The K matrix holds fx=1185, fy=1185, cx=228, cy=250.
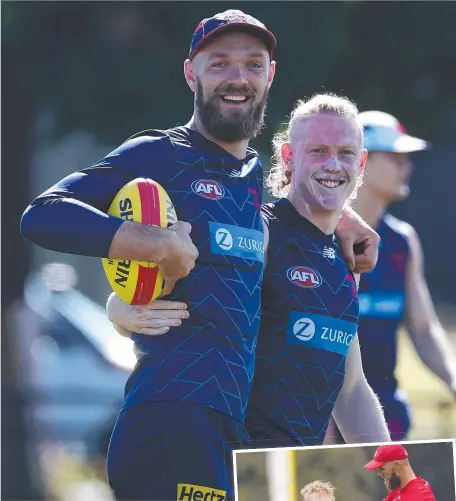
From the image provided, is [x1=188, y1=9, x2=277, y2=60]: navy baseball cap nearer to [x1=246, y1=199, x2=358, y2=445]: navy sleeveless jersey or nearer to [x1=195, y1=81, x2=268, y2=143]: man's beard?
[x1=195, y1=81, x2=268, y2=143]: man's beard

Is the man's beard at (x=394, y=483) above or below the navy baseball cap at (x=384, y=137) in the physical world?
below

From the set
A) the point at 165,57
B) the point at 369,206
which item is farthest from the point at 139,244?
the point at 165,57

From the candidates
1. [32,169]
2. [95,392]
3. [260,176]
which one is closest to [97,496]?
[95,392]

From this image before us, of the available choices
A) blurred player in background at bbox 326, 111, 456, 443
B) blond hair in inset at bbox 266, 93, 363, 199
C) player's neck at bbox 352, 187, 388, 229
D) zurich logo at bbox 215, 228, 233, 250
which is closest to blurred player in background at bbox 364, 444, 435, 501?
zurich logo at bbox 215, 228, 233, 250

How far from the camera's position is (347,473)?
9.21 feet

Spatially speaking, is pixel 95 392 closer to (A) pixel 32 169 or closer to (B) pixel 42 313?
(B) pixel 42 313

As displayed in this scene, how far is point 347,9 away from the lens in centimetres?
782

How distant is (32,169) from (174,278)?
4795 mm

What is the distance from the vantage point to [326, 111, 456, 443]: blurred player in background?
5047 mm

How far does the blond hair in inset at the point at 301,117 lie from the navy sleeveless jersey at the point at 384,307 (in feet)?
4.04

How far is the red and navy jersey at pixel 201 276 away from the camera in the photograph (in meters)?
3.16

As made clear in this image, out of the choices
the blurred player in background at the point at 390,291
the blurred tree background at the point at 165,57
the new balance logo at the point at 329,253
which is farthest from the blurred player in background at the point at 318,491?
the blurred tree background at the point at 165,57

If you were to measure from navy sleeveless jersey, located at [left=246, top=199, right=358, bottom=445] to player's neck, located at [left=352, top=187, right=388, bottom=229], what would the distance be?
1544 millimetres

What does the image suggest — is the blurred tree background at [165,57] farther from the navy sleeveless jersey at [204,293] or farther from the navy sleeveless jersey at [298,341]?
the navy sleeveless jersey at [204,293]
